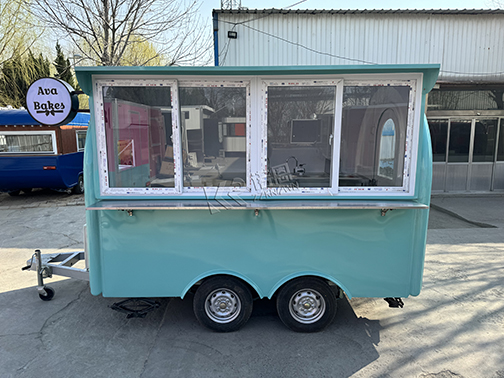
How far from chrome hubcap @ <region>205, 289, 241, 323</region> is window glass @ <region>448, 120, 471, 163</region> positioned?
29.7 ft

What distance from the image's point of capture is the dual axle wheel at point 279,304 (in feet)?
10.7

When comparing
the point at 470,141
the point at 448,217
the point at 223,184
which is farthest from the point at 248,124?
the point at 470,141

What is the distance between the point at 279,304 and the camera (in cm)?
330

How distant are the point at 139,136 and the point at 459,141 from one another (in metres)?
9.73

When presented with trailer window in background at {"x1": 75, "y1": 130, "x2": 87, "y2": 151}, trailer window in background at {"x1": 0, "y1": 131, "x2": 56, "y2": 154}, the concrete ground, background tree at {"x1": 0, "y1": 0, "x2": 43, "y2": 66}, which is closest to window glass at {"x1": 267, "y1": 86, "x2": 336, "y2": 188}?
the concrete ground

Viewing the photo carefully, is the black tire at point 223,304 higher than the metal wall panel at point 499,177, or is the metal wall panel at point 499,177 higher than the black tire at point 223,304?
the metal wall panel at point 499,177

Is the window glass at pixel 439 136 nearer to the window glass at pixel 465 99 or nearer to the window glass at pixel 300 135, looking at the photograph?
the window glass at pixel 465 99

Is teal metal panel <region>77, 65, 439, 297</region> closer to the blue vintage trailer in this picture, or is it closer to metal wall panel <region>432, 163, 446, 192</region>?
the blue vintage trailer

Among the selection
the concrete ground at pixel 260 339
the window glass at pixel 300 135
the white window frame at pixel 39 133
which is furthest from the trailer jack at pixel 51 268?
the white window frame at pixel 39 133

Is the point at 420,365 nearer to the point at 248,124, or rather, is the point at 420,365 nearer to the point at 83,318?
the point at 248,124

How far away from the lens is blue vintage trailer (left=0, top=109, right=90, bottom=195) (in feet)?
30.2

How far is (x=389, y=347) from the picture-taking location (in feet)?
10.5

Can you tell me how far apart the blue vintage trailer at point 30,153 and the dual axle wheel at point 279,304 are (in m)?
8.02

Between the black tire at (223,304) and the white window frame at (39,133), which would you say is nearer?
the black tire at (223,304)
